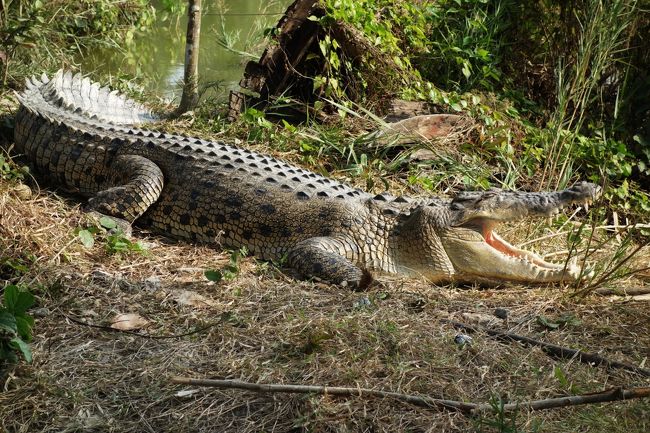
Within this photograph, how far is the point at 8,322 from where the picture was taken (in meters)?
3.17

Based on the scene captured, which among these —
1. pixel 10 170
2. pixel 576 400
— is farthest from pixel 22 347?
pixel 10 170

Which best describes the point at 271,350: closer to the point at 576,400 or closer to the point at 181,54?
the point at 576,400

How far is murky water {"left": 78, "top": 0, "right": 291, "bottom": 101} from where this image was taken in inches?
363

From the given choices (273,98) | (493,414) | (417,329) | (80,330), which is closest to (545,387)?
(493,414)

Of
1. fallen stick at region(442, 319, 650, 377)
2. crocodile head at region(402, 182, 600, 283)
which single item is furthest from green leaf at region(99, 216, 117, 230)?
fallen stick at region(442, 319, 650, 377)

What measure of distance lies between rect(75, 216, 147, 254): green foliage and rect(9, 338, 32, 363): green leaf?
1.40 metres

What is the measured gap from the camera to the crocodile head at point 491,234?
4.84 meters

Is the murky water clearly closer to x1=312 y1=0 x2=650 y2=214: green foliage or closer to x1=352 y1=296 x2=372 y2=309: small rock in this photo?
x1=312 y1=0 x2=650 y2=214: green foliage

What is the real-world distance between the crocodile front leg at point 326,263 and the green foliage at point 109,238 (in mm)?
906

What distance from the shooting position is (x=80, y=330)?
11.9 ft

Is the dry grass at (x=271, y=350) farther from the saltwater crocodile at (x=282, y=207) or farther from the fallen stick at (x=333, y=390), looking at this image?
the saltwater crocodile at (x=282, y=207)

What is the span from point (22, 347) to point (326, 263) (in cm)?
191

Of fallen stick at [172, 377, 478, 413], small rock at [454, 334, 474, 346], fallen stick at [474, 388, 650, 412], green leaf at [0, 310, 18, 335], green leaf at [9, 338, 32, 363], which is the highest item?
fallen stick at [474, 388, 650, 412]

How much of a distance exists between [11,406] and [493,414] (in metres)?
1.79
